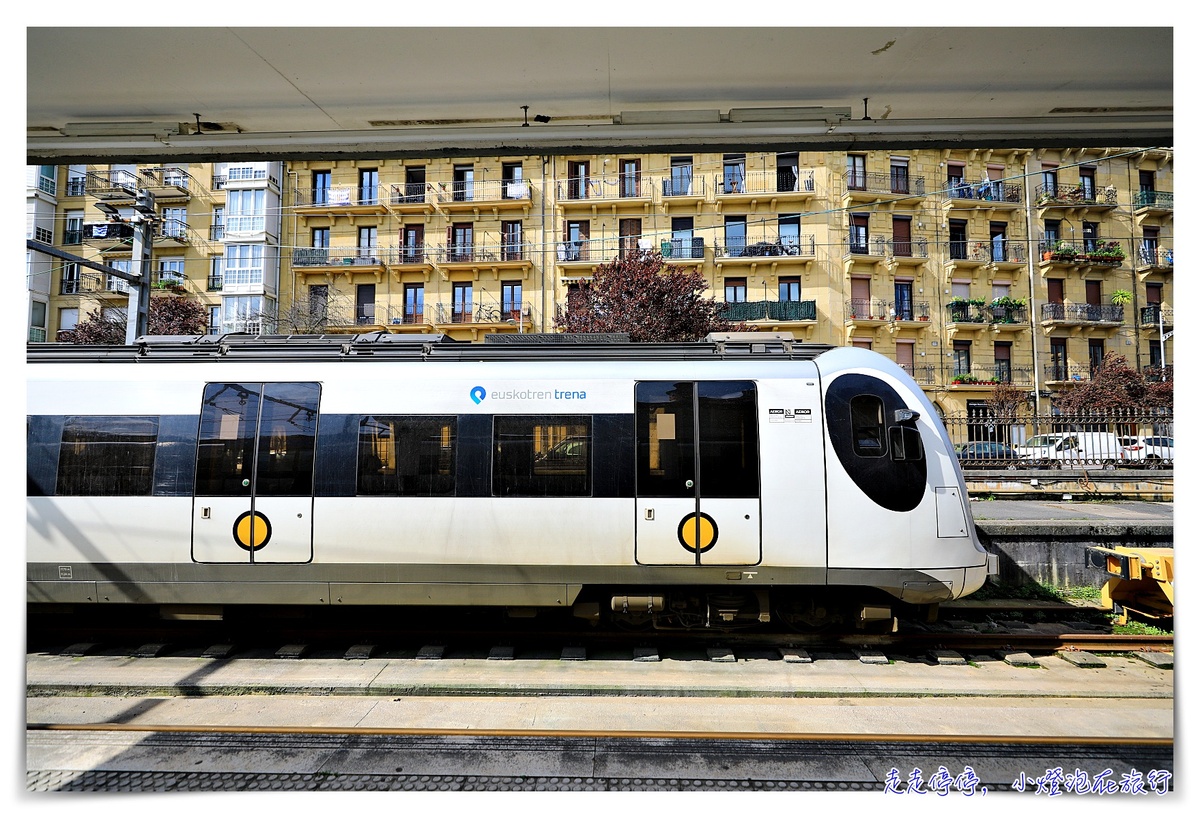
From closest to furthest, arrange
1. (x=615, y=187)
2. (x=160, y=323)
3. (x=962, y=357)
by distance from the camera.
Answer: (x=160, y=323) < (x=615, y=187) < (x=962, y=357)

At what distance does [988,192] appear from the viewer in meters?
32.6

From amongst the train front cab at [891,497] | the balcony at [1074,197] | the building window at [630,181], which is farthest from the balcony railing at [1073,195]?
the train front cab at [891,497]

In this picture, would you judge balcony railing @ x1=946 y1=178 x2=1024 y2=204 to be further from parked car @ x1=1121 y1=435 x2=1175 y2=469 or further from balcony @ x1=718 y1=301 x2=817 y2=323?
parked car @ x1=1121 y1=435 x2=1175 y2=469

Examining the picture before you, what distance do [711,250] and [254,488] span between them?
28122 millimetres

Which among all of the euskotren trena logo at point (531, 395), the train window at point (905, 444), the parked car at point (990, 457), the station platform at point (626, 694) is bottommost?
the station platform at point (626, 694)

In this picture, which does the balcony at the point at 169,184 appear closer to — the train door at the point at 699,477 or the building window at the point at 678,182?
the building window at the point at 678,182

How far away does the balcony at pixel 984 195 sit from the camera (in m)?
32.1

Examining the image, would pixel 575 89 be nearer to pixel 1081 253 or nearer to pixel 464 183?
pixel 464 183

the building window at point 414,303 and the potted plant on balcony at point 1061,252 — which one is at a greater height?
the potted plant on balcony at point 1061,252

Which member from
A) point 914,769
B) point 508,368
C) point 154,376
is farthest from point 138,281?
point 914,769

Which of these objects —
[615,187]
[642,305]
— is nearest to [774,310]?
[615,187]

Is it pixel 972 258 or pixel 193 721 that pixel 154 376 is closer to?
pixel 193 721

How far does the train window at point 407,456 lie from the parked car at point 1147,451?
602 inches

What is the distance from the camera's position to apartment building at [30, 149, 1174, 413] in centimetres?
3116
